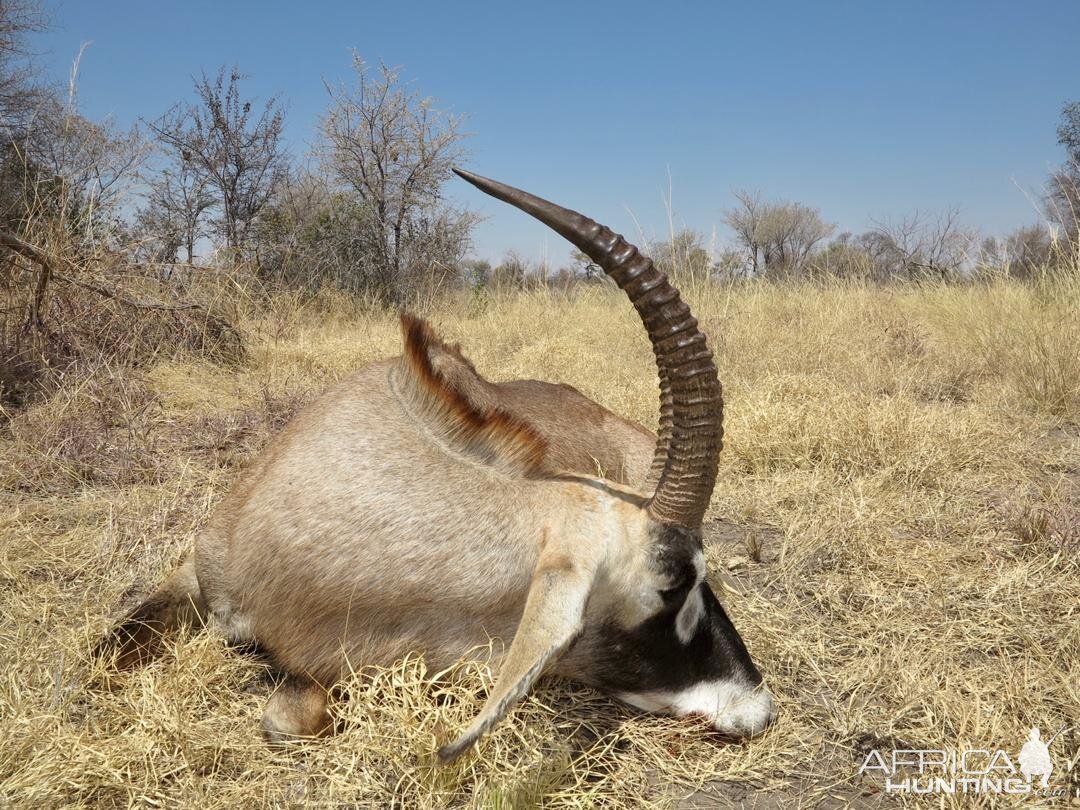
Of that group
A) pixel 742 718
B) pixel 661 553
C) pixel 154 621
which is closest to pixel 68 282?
pixel 154 621

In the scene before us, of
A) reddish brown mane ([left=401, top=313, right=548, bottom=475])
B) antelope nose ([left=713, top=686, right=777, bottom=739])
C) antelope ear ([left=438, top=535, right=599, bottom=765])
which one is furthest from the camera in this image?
reddish brown mane ([left=401, top=313, right=548, bottom=475])

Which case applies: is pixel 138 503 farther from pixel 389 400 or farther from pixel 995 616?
pixel 995 616

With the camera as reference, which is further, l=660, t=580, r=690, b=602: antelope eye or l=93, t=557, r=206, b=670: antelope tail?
l=93, t=557, r=206, b=670: antelope tail

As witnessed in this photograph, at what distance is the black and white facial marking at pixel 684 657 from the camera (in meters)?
2.29

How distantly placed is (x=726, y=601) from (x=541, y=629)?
1.66m

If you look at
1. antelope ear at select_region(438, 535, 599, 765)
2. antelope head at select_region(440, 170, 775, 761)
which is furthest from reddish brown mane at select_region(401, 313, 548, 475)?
antelope ear at select_region(438, 535, 599, 765)

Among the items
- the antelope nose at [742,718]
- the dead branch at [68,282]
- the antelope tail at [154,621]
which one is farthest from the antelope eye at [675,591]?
the dead branch at [68,282]

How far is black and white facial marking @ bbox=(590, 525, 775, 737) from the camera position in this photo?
229 centimetres

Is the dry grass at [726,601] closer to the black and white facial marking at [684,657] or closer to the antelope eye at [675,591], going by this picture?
the black and white facial marking at [684,657]

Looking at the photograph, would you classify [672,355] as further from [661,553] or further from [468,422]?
[468,422]

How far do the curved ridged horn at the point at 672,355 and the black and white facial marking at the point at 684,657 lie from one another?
0.40 feet

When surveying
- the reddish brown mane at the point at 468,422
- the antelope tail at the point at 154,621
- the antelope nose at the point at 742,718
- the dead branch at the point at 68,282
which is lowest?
the antelope tail at the point at 154,621

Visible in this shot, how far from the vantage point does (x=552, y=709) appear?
2.53 m

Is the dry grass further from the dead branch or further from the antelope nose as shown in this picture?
the dead branch
